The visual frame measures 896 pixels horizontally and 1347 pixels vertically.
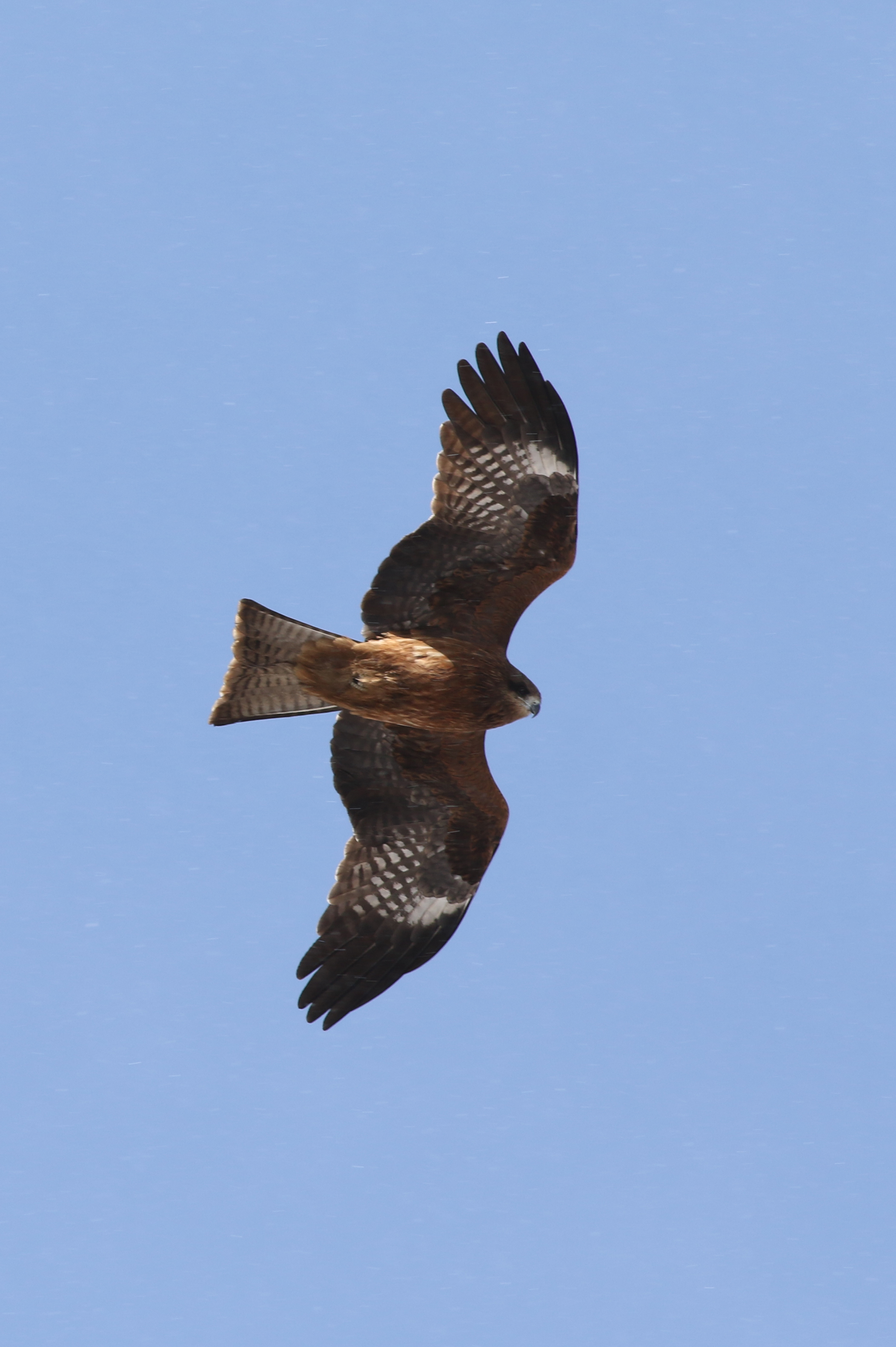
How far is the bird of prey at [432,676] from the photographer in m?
11.4

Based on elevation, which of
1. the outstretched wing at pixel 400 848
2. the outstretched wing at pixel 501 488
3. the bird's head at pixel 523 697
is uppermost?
the outstretched wing at pixel 501 488

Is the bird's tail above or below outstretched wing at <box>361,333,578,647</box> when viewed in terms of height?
below

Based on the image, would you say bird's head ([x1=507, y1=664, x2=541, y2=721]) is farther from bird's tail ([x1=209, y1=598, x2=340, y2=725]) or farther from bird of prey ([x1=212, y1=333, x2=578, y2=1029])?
bird's tail ([x1=209, y1=598, x2=340, y2=725])

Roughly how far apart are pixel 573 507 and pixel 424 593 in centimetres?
104

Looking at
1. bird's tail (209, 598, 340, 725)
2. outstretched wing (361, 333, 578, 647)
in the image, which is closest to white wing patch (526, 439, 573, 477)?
outstretched wing (361, 333, 578, 647)

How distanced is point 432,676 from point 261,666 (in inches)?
41.6

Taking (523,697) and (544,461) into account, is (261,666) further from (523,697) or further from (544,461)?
(544,461)

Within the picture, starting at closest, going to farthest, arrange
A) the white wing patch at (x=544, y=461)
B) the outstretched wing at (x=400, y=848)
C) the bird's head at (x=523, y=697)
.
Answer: the white wing patch at (x=544, y=461), the bird's head at (x=523, y=697), the outstretched wing at (x=400, y=848)

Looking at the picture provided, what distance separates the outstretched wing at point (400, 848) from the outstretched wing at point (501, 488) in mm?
1204

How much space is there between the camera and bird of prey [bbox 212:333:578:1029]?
11.4 meters

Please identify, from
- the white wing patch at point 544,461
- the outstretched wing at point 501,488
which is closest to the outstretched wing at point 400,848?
the outstretched wing at point 501,488

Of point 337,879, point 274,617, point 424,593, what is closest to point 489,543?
point 424,593

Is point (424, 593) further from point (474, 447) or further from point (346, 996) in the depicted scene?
point (346, 996)

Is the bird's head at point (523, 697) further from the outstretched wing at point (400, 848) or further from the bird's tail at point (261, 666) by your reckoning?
the bird's tail at point (261, 666)
